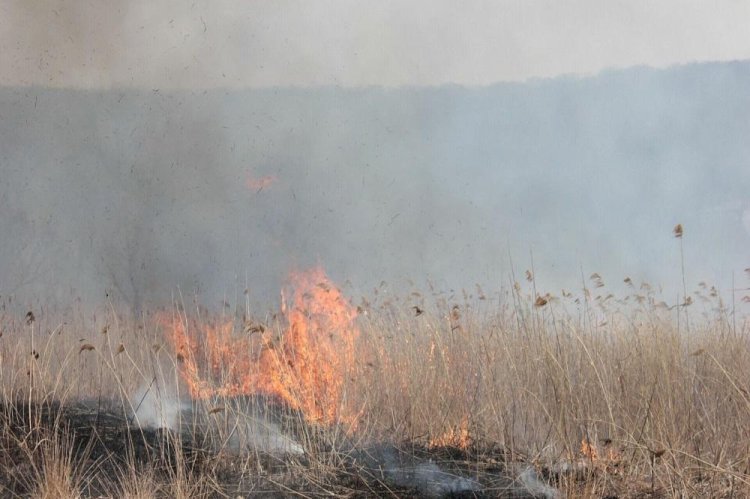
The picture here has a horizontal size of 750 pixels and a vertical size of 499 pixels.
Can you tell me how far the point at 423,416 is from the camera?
6.02 m

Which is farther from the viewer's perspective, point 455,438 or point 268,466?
point 455,438

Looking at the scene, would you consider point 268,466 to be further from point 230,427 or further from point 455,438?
point 455,438

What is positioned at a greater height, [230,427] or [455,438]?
[230,427]

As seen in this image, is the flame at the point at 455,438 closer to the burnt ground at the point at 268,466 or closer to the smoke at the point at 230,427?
the burnt ground at the point at 268,466

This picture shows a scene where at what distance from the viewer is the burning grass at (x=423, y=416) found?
4566 millimetres

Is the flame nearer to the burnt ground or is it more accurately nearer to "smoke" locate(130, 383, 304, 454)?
the burnt ground

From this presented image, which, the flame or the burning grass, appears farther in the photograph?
the flame

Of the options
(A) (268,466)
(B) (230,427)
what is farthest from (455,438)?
(B) (230,427)

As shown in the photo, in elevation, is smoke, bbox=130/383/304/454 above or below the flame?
above

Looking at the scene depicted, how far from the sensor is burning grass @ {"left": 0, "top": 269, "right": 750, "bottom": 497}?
15.0 feet

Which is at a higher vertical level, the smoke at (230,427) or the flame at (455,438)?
the smoke at (230,427)

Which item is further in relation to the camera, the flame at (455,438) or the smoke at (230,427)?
the flame at (455,438)

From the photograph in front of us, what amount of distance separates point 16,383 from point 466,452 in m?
4.22

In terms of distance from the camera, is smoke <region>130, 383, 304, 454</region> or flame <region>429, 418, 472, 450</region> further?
flame <region>429, 418, 472, 450</region>
